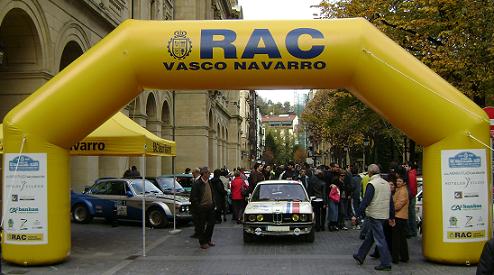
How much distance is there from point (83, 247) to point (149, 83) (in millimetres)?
4469

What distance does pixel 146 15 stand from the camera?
31359 mm

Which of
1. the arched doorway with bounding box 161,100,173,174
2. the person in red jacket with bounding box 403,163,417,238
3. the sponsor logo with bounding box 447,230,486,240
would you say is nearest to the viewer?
the sponsor logo with bounding box 447,230,486,240

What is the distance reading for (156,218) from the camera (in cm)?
1614

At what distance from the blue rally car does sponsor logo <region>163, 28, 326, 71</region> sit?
22.1 feet

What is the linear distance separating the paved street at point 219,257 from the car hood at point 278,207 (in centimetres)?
78

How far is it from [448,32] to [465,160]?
372 inches

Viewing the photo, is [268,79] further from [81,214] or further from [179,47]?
[81,214]

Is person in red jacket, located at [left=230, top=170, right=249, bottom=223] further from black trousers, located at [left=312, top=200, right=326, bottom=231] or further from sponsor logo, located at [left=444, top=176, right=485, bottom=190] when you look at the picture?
sponsor logo, located at [left=444, top=176, right=485, bottom=190]

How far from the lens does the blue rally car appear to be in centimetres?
Result: 1603

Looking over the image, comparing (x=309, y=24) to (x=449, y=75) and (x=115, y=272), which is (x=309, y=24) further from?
(x=449, y=75)

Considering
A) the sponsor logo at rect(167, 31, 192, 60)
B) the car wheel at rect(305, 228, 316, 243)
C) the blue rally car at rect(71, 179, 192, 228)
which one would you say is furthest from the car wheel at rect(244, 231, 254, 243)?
the sponsor logo at rect(167, 31, 192, 60)

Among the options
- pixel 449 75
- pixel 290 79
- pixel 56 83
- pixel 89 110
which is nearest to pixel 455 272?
pixel 290 79

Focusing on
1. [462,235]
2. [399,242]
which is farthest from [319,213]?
[462,235]

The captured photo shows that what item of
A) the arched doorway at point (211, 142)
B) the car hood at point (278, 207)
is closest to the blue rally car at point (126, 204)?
the car hood at point (278, 207)
